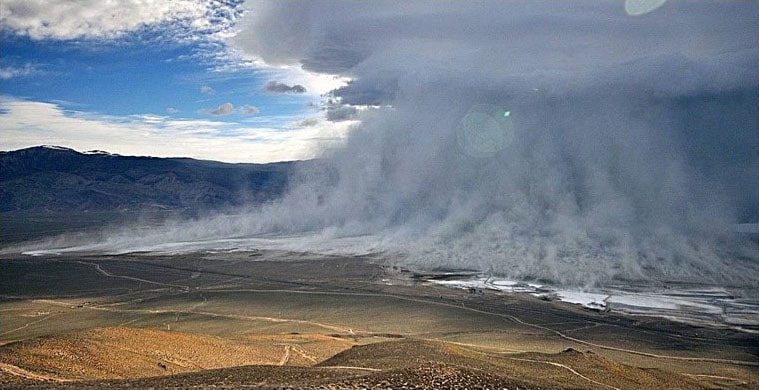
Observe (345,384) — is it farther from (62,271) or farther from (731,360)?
(62,271)

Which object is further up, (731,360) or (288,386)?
(288,386)

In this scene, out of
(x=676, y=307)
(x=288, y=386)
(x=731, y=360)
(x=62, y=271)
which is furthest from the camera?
(x=62, y=271)

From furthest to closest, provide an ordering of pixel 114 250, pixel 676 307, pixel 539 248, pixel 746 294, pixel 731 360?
pixel 114 250 < pixel 539 248 < pixel 746 294 < pixel 676 307 < pixel 731 360

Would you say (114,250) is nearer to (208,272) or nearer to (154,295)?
(208,272)

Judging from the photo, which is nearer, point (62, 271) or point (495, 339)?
point (495, 339)

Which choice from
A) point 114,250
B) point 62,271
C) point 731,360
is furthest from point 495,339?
point 114,250

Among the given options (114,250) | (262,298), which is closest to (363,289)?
(262,298)
